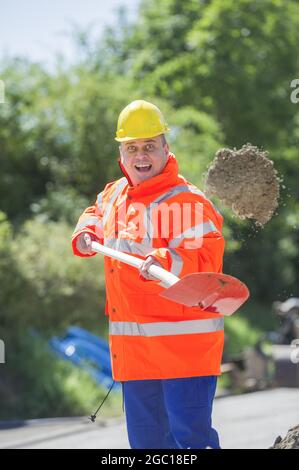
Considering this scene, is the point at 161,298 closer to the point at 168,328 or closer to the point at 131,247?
the point at 168,328

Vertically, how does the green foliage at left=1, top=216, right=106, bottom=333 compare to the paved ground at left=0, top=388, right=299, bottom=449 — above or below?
above

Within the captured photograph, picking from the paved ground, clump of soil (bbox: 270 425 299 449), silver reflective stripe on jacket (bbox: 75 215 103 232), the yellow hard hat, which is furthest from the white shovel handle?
the paved ground

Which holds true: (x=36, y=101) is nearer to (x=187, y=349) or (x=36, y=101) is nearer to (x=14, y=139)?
(x=14, y=139)

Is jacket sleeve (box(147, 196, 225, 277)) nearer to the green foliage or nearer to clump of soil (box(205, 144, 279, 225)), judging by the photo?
clump of soil (box(205, 144, 279, 225))

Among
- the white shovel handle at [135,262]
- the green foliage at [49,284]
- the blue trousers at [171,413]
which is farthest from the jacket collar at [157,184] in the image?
the green foliage at [49,284]

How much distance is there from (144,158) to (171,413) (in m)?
1.16

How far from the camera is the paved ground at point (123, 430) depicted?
9250 millimetres

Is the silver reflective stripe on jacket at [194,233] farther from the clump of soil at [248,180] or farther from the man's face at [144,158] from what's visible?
the clump of soil at [248,180]

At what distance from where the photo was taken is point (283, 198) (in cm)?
631

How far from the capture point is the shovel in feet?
16.6

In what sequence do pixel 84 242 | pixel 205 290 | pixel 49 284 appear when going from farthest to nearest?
1. pixel 49 284
2. pixel 84 242
3. pixel 205 290

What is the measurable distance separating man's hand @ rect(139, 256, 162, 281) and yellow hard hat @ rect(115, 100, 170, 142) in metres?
0.65

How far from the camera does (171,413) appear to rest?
5.39 m

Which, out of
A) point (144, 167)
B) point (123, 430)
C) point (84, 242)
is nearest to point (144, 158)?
point (144, 167)
